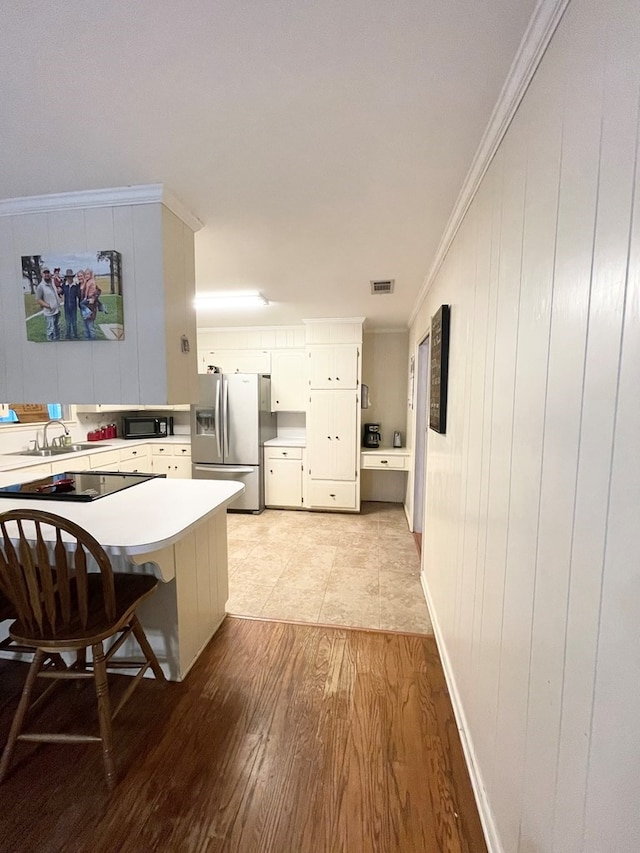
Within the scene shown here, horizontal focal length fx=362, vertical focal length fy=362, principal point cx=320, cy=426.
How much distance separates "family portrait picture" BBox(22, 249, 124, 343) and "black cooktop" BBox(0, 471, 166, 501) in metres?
0.79

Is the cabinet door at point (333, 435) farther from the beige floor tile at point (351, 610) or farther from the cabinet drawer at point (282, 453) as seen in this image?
the beige floor tile at point (351, 610)

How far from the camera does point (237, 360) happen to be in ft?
15.2

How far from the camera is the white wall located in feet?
1.91

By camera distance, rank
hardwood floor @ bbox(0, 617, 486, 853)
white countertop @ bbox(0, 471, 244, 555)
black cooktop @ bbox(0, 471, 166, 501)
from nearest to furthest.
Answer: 1. hardwood floor @ bbox(0, 617, 486, 853)
2. white countertop @ bbox(0, 471, 244, 555)
3. black cooktop @ bbox(0, 471, 166, 501)

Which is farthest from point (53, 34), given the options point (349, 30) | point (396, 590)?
point (396, 590)

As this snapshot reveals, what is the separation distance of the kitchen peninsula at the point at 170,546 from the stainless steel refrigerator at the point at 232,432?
6.74ft

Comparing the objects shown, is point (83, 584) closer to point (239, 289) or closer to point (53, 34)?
point (53, 34)

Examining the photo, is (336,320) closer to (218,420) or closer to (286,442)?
(286,442)

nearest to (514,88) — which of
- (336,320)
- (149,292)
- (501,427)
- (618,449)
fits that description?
(501,427)

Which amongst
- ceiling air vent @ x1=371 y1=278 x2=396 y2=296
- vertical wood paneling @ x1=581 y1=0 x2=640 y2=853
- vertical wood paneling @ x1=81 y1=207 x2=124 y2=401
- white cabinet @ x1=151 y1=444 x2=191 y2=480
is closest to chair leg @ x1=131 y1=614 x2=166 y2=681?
vertical wood paneling @ x1=81 y1=207 x2=124 y2=401

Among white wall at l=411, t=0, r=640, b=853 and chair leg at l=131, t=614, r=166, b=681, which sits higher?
white wall at l=411, t=0, r=640, b=853

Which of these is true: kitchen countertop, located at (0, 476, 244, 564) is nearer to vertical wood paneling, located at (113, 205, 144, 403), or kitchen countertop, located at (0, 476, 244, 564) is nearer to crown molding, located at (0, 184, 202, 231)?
vertical wood paneling, located at (113, 205, 144, 403)

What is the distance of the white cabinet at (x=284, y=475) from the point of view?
4352 millimetres

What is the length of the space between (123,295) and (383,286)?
6.29ft
